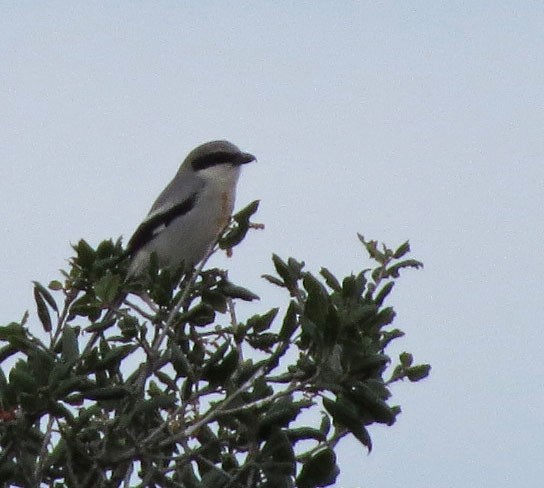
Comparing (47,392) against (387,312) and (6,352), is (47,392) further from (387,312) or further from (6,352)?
(387,312)

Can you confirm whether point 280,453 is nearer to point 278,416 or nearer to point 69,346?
point 278,416

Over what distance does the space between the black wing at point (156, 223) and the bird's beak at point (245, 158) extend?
21.5 inches

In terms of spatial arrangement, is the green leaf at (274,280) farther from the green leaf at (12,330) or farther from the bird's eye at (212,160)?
the bird's eye at (212,160)

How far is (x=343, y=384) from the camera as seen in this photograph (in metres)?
4.30

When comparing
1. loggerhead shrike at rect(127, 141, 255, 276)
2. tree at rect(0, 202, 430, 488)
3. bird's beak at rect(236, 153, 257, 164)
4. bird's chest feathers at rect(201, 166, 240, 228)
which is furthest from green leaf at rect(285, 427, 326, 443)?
bird's beak at rect(236, 153, 257, 164)

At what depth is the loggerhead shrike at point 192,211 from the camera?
8.27m

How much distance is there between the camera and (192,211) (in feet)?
27.7

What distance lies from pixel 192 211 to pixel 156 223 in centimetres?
29

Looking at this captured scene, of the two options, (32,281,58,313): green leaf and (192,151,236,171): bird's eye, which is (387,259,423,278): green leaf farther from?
(192,151,236,171): bird's eye

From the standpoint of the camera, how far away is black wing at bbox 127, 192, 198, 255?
27.7 feet

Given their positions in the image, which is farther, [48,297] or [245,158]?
[245,158]

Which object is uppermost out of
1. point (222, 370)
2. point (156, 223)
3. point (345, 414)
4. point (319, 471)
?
point (156, 223)

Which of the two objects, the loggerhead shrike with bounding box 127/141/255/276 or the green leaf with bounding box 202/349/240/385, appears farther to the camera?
the loggerhead shrike with bounding box 127/141/255/276

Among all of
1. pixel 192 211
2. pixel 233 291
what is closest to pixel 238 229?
pixel 233 291
